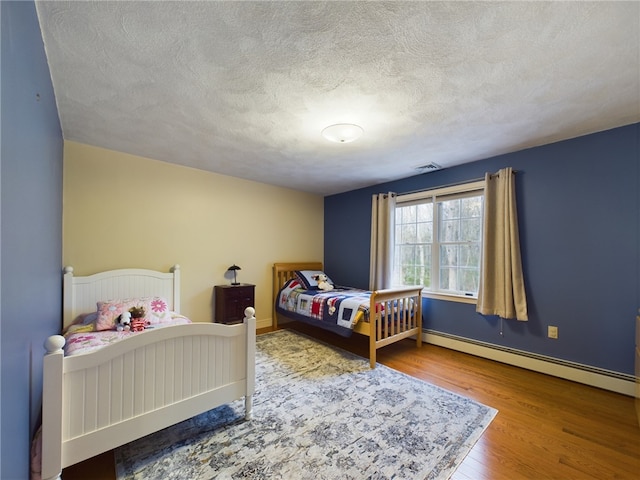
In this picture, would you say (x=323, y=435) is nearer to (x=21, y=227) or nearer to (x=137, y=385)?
(x=137, y=385)

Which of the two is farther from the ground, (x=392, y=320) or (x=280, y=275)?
(x=280, y=275)

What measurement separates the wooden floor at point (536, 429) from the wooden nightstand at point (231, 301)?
78.3 inches

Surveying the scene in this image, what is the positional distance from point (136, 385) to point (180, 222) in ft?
7.73

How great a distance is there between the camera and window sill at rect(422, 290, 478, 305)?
324cm

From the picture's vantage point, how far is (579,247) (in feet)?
8.45

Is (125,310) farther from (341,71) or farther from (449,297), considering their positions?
(449,297)

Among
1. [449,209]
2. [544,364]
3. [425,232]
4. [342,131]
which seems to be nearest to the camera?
[342,131]

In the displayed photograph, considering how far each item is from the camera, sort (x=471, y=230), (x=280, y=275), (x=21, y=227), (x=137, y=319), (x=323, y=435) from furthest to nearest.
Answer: (x=280, y=275) → (x=471, y=230) → (x=137, y=319) → (x=323, y=435) → (x=21, y=227)

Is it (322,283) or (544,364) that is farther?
(322,283)

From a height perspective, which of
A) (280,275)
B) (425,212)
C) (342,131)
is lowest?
(280,275)

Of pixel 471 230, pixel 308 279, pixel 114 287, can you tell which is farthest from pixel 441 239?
pixel 114 287

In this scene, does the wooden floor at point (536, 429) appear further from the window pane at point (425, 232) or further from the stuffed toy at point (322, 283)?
the window pane at point (425, 232)

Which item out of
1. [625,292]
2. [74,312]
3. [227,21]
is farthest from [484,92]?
[74,312]

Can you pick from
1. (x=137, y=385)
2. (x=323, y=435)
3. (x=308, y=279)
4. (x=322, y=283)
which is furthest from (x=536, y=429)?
(x=308, y=279)
